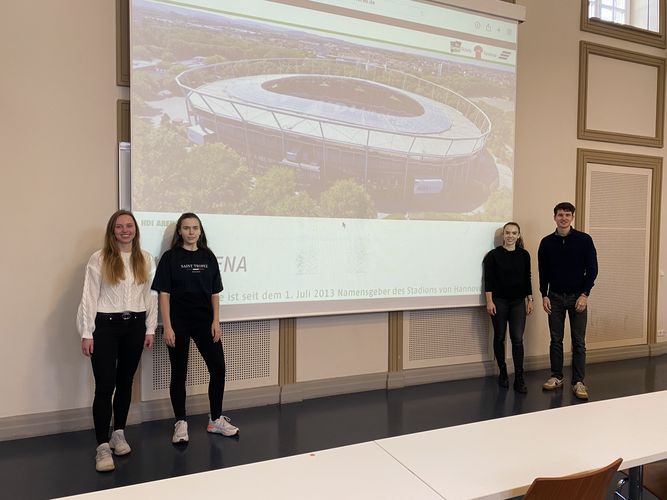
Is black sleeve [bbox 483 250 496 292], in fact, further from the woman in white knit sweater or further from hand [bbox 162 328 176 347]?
→ the woman in white knit sweater

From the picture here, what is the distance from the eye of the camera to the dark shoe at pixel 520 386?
4307 mm

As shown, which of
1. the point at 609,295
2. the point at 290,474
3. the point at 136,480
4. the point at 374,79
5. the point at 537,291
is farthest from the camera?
the point at 609,295

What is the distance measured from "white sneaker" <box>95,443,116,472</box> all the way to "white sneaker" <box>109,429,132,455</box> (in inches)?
4.4

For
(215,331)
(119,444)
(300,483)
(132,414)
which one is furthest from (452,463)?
(132,414)

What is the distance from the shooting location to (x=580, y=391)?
13.8ft

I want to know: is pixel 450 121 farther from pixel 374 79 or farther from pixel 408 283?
pixel 408 283

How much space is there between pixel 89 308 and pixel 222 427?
3.86 feet

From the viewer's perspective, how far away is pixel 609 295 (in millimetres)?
5410

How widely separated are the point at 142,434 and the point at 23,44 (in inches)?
104

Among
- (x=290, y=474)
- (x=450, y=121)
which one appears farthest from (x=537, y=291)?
(x=290, y=474)

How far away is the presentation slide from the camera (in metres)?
3.42

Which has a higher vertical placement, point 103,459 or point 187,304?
point 187,304

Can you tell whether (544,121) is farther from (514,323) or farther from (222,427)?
(222,427)

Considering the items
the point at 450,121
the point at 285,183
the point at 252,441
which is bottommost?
the point at 252,441
